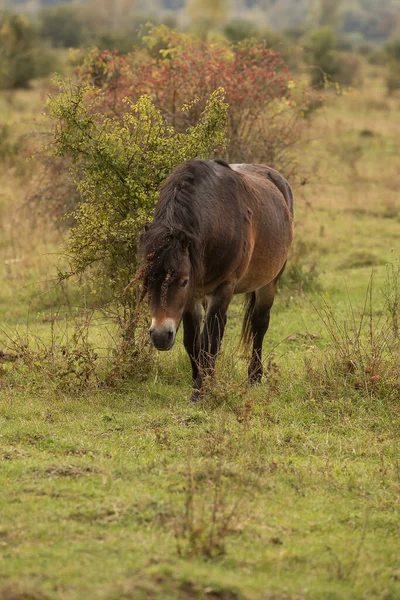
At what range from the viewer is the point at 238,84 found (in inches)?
448

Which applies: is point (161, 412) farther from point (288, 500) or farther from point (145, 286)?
point (288, 500)

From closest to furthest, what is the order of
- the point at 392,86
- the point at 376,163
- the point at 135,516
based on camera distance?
the point at 135,516 < the point at 376,163 < the point at 392,86

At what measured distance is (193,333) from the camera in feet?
23.5

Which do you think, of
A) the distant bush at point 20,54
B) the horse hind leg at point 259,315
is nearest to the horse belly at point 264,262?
the horse hind leg at point 259,315

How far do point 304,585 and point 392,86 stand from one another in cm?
3247

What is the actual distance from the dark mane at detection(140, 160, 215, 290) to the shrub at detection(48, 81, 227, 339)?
672 millimetres

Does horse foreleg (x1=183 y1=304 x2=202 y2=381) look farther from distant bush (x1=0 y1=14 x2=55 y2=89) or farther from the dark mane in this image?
distant bush (x1=0 y1=14 x2=55 y2=89)

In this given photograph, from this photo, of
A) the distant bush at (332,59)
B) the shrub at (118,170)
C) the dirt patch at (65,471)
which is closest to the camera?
the dirt patch at (65,471)

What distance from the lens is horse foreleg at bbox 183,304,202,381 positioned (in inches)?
279

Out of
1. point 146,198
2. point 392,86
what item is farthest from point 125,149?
point 392,86

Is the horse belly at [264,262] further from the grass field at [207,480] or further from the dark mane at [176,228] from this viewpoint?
the dark mane at [176,228]

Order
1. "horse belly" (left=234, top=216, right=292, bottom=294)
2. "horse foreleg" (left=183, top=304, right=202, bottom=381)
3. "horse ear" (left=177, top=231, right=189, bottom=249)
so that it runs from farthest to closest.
Result: 1. "horse belly" (left=234, top=216, right=292, bottom=294)
2. "horse foreleg" (left=183, top=304, right=202, bottom=381)
3. "horse ear" (left=177, top=231, right=189, bottom=249)

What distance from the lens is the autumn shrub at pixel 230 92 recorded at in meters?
11.2

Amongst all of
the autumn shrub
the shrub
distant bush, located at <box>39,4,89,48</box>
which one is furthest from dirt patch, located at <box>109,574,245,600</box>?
distant bush, located at <box>39,4,89,48</box>
